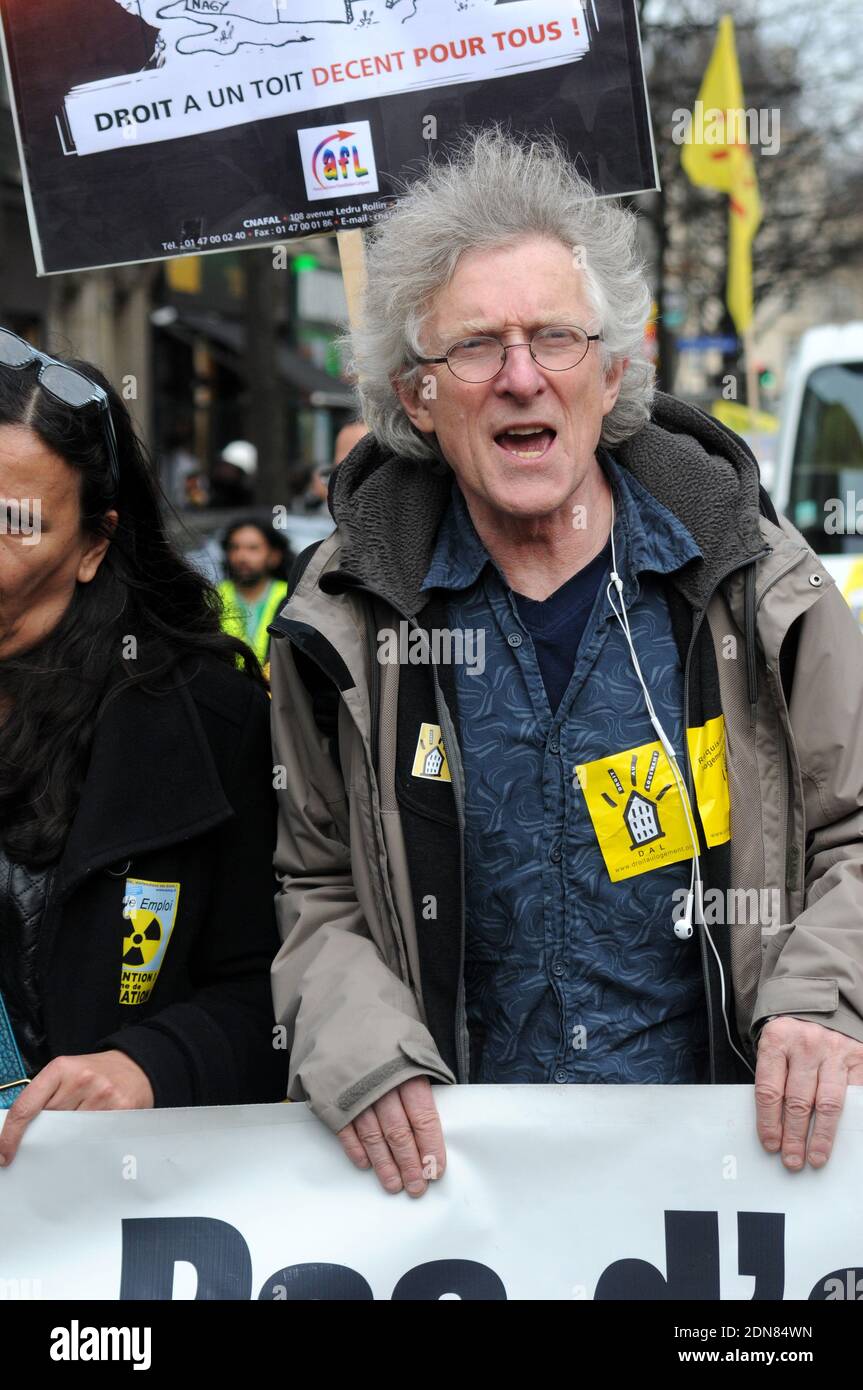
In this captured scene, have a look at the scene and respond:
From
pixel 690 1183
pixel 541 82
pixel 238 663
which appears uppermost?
pixel 541 82

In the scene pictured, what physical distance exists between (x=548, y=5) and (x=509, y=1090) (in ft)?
6.57

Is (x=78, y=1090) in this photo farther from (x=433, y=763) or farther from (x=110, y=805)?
(x=433, y=763)

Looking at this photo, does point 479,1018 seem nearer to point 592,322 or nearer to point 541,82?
point 592,322

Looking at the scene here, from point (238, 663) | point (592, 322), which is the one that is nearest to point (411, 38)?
point (592, 322)

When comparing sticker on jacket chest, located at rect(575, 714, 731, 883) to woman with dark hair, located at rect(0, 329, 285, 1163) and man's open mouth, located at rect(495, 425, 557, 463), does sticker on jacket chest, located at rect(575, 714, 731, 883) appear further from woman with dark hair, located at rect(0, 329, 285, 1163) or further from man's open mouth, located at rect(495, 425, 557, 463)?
woman with dark hair, located at rect(0, 329, 285, 1163)

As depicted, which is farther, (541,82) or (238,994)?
(541,82)

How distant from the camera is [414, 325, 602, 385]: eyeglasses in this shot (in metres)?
2.62

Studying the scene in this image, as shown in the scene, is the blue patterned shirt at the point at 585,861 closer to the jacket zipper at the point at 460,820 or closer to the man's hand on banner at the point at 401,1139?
the jacket zipper at the point at 460,820

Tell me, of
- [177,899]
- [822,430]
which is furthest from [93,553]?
[822,430]

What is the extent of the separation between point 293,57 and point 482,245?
0.92 metres

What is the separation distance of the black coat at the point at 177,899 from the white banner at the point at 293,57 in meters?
1.19

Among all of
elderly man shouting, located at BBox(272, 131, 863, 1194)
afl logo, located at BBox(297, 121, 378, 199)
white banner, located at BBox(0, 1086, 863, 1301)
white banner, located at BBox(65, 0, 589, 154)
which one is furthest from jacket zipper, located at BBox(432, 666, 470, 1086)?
white banner, located at BBox(65, 0, 589, 154)

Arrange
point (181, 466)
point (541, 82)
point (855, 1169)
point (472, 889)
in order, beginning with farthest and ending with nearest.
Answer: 1. point (181, 466)
2. point (541, 82)
3. point (472, 889)
4. point (855, 1169)

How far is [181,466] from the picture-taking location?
28.3 metres
